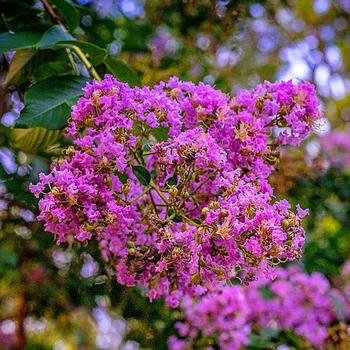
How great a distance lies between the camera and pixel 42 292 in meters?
2.09

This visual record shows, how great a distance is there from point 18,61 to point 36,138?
13 cm

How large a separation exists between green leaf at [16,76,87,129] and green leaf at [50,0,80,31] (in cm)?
19

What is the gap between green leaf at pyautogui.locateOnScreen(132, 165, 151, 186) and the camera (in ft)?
2.64

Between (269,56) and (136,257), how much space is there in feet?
10.5

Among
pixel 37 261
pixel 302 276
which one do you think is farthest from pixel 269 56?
pixel 37 261

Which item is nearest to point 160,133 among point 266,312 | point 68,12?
point 68,12

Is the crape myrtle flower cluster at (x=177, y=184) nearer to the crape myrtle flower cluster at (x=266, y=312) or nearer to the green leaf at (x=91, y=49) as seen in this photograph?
the green leaf at (x=91, y=49)

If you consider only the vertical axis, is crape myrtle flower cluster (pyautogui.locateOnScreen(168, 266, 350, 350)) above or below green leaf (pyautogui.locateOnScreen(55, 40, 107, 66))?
below

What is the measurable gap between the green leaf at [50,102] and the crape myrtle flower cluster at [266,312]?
105 centimetres

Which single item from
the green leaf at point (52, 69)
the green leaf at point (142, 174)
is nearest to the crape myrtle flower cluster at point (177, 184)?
the green leaf at point (142, 174)

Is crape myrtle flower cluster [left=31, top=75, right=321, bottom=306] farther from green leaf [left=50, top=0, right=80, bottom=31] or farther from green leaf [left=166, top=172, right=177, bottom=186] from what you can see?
green leaf [left=50, top=0, right=80, bottom=31]

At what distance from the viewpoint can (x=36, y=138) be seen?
107 centimetres

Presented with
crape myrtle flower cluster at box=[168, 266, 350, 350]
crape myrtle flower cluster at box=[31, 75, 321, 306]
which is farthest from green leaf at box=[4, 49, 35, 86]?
crape myrtle flower cluster at box=[168, 266, 350, 350]

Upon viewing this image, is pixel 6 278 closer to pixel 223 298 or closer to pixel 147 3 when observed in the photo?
pixel 223 298
